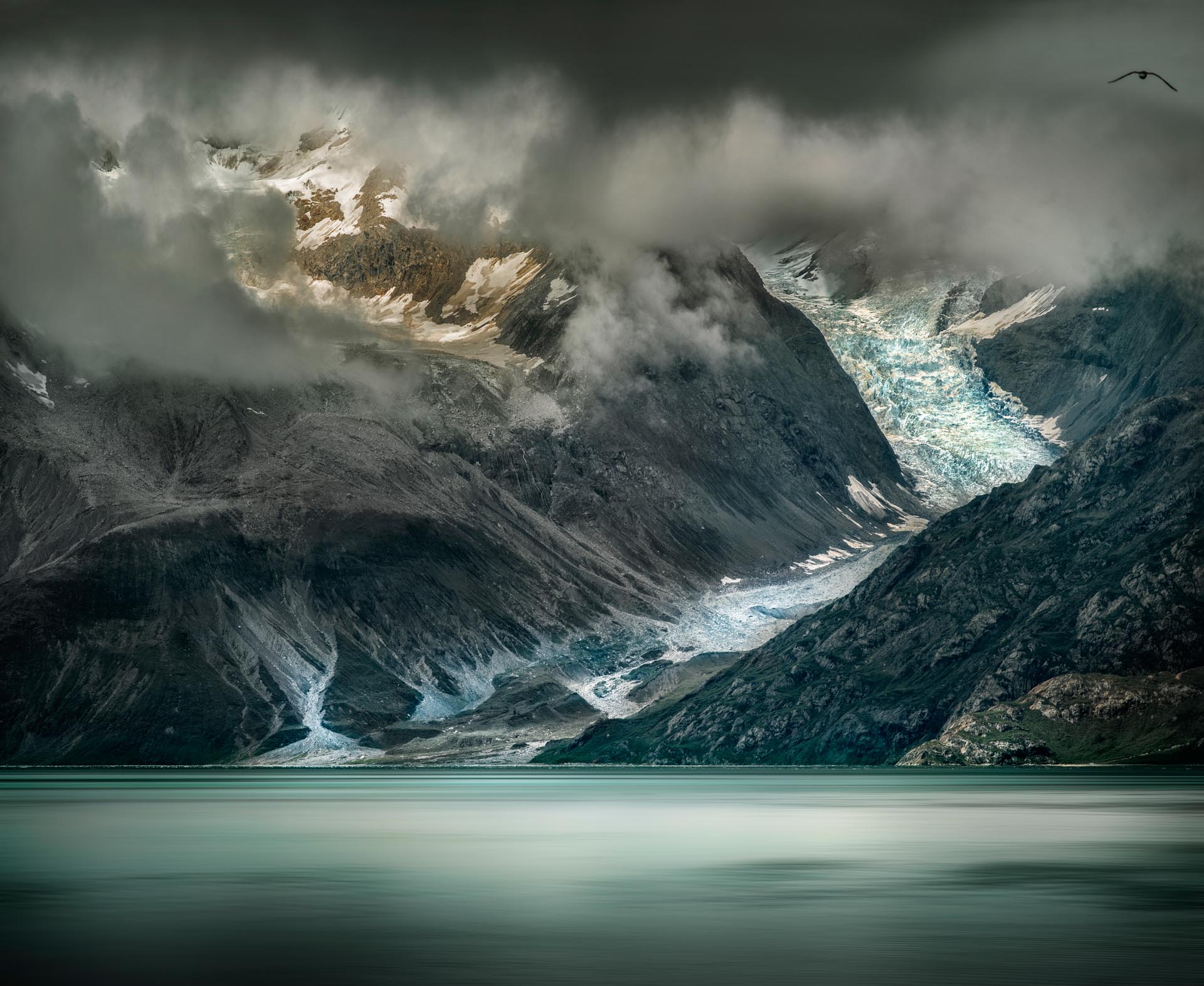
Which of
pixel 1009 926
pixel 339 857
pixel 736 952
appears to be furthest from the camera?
pixel 339 857

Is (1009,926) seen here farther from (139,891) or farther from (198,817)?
(198,817)

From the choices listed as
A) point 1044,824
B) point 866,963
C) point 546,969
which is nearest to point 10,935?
point 546,969

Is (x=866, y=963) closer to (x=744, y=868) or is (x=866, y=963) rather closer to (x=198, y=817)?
(x=744, y=868)

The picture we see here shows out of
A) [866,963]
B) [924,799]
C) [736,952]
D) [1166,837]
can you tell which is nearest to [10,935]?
[736,952]

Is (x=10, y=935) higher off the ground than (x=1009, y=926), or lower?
higher

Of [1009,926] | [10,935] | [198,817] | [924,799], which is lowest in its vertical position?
[924,799]

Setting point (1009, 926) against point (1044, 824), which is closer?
point (1009, 926)

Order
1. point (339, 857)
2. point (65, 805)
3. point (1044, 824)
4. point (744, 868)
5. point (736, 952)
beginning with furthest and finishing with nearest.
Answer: point (65, 805) < point (1044, 824) < point (339, 857) < point (744, 868) < point (736, 952)
